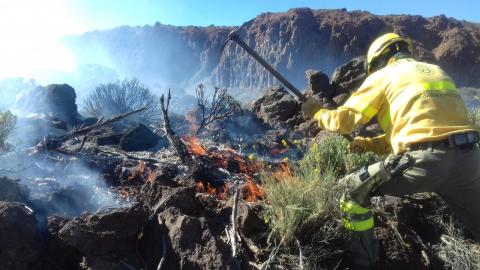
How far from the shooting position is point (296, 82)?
39.4 m

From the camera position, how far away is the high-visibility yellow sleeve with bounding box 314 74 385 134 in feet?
10.6

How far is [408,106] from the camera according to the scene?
3043mm

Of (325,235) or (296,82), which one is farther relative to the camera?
(296,82)

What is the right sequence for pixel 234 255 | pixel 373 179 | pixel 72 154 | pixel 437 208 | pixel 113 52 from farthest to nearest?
pixel 113 52 → pixel 72 154 → pixel 437 208 → pixel 373 179 → pixel 234 255

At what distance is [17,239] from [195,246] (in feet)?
3.90

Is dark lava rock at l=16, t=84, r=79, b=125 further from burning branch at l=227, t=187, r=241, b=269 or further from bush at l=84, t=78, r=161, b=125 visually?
burning branch at l=227, t=187, r=241, b=269

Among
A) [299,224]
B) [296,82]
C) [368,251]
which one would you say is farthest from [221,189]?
[296,82]

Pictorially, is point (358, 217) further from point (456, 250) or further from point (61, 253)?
point (61, 253)

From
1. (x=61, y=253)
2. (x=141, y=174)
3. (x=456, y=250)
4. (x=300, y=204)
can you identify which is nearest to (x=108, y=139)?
(x=141, y=174)

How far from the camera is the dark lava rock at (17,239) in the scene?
2.79 m

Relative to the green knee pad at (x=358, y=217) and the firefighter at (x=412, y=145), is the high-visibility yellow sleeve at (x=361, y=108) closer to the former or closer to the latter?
the firefighter at (x=412, y=145)

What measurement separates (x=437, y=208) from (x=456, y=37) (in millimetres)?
36834

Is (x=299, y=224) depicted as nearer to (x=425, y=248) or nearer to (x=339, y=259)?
(x=339, y=259)

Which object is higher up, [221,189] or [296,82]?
[296,82]
